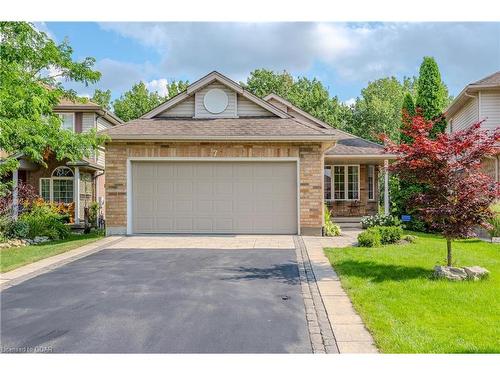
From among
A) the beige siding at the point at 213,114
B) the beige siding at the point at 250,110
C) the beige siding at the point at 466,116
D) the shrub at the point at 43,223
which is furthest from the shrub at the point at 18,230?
the beige siding at the point at 466,116

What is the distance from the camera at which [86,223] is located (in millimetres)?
15234

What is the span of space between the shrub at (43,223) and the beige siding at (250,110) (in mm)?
7217

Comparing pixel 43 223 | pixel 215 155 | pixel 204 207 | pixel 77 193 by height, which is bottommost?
pixel 43 223

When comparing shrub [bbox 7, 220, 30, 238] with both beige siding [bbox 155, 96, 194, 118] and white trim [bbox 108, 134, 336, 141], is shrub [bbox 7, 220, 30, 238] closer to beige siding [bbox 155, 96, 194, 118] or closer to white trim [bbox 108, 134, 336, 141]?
white trim [bbox 108, 134, 336, 141]

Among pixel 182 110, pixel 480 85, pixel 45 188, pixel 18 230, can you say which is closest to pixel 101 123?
pixel 45 188

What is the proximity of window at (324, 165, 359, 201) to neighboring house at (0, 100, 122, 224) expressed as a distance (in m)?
10.3

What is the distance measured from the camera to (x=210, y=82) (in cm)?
1371

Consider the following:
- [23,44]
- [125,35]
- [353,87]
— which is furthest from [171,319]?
[353,87]

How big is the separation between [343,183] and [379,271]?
1089 centimetres

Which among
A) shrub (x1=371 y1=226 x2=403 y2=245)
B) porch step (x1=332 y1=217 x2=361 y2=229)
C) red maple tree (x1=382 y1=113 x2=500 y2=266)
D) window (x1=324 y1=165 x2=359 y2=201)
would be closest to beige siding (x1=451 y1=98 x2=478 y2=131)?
window (x1=324 y1=165 x2=359 y2=201)

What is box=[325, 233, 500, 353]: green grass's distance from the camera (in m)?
3.98

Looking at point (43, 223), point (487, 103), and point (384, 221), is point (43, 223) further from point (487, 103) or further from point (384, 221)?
point (487, 103)

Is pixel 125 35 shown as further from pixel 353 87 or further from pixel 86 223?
pixel 353 87

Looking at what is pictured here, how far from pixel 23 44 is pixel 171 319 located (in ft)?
24.2
